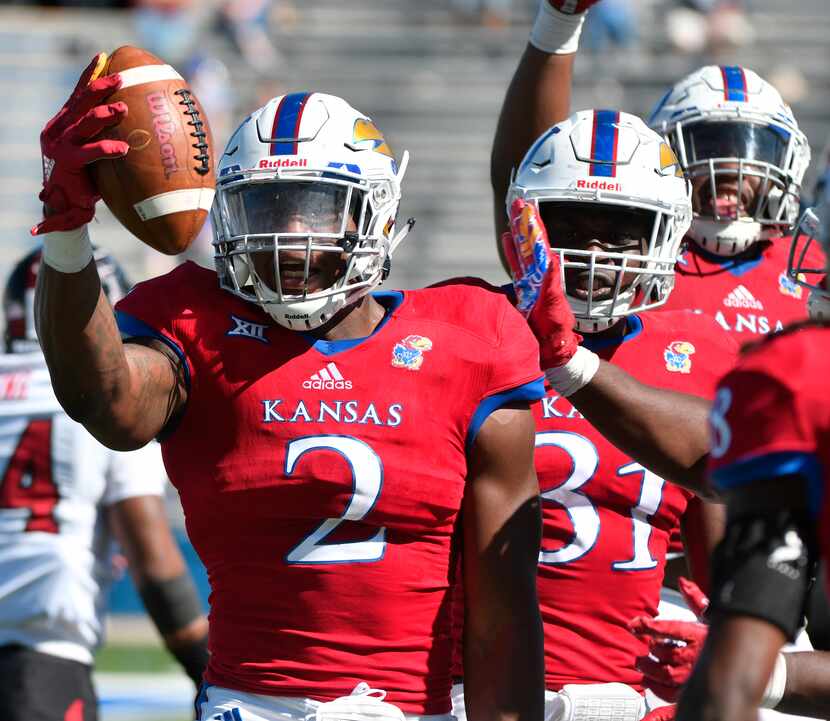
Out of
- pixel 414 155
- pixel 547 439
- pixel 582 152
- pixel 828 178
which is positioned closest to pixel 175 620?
pixel 547 439

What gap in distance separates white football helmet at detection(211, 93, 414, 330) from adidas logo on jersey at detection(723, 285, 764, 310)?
4.22ft

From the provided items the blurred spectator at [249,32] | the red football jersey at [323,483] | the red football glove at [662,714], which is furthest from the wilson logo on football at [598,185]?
the blurred spectator at [249,32]

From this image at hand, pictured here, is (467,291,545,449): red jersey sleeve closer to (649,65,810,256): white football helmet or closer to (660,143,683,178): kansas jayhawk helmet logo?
(660,143,683,178): kansas jayhawk helmet logo

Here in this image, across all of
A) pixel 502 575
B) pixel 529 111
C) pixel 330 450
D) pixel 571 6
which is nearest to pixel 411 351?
pixel 330 450

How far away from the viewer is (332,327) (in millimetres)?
2859

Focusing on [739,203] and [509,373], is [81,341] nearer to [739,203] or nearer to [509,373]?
[509,373]

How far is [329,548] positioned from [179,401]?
39 centimetres

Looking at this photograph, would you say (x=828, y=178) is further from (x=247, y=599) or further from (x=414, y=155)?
(x=414, y=155)

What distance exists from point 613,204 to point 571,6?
0.94 m

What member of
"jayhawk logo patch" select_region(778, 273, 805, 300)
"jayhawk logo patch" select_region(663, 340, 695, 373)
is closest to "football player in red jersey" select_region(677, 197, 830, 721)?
"jayhawk logo patch" select_region(663, 340, 695, 373)

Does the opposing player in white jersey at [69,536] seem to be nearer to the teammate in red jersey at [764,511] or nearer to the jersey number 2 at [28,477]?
the jersey number 2 at [28,477]

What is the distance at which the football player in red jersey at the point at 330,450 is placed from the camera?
2680 mm

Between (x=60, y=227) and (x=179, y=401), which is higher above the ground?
(x=60, y=227)

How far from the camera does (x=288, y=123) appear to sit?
291cm
